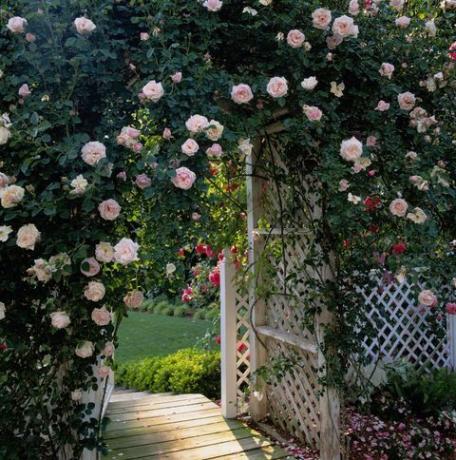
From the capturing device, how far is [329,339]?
2.61 meters

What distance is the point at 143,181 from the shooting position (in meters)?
1.83

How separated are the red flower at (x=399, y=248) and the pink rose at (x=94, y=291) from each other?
1257 millimetres

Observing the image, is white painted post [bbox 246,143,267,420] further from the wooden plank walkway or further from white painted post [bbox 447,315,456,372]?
white painted post [bbox 447,315,456,372]

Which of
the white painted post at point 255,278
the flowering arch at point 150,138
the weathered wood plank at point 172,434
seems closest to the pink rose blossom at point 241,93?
the flowering arch at point 150,138

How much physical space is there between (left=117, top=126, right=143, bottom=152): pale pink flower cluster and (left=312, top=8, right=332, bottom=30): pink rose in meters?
0.88

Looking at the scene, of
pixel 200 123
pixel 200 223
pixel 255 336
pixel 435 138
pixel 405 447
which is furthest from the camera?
pixel 255 336

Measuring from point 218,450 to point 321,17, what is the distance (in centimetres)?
238

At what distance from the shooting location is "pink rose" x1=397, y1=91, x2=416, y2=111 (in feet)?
7.57

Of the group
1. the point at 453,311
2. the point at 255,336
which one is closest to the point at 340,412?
the point at 255,336

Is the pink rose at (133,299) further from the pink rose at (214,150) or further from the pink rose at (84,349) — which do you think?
the pink rose at (214,150)

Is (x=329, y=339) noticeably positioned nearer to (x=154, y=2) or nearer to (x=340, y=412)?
(x=340, y=412)

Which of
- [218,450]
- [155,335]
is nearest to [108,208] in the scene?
[218,450]

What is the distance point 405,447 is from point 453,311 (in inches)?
41.1

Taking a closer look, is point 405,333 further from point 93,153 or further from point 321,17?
point 93,153
